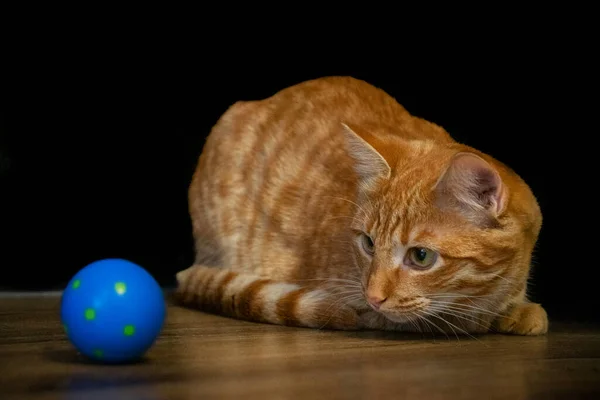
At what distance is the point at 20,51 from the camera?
388cm

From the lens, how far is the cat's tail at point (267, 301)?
2879 millimetres

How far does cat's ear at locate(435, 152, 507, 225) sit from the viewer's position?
2471 mm

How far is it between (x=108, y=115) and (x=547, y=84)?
1.81m

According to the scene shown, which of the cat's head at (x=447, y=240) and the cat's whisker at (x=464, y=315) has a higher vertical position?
the cat's head at (x=447, y=240)

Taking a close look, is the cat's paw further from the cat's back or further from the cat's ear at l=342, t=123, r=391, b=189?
the cat's back

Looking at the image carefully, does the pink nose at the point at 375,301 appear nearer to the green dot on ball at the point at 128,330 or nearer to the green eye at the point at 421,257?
the green eye at the point at 421,257

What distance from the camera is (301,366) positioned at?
7.52 ft

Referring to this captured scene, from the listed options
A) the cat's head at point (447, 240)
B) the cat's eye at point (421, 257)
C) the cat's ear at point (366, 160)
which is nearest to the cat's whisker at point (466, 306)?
the cat's head at point (447, 240)

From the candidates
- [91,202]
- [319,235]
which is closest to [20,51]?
[91,202]

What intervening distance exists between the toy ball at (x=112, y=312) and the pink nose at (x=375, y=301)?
61 cm

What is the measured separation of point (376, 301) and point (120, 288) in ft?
2.39

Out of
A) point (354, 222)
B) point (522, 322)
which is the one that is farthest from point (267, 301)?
point (522, 322)

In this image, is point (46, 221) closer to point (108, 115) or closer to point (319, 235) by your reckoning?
point (108, 115)

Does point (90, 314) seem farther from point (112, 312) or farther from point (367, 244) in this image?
point (367, 244)
